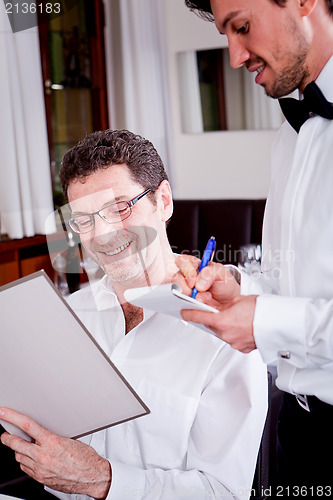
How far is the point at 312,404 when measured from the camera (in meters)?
1.04

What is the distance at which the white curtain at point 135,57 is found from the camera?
2.83m

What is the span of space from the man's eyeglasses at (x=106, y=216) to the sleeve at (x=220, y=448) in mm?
304

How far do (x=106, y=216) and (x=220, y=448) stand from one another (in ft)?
1.36

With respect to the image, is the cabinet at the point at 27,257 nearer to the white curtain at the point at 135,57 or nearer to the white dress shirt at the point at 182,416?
the white dress shirt at the point at 182,416

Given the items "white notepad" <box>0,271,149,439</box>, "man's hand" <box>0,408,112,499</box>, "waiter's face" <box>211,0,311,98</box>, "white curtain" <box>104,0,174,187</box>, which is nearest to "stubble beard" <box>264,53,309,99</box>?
"waiter's face" <box>211,0,311,98</box>

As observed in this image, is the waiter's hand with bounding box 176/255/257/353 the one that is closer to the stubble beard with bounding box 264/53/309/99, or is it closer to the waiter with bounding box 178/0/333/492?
the waiter with bounding box 178/0/333/492

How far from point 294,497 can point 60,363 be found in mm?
563

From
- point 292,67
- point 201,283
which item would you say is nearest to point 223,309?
point 201,283

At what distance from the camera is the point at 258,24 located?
0.94 m

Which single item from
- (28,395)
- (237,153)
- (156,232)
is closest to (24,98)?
(237,153)

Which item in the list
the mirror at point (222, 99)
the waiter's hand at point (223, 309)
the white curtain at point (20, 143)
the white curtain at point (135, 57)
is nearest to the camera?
the waiter's hand at point (223, 309)

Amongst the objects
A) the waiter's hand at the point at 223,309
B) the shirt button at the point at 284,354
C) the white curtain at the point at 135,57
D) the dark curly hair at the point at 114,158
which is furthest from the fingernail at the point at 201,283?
the white curtain at the point at 135,57

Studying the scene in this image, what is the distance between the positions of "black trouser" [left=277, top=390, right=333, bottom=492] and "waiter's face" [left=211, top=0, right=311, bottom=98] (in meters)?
0.51

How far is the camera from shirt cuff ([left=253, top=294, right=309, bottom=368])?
89 centimetres
